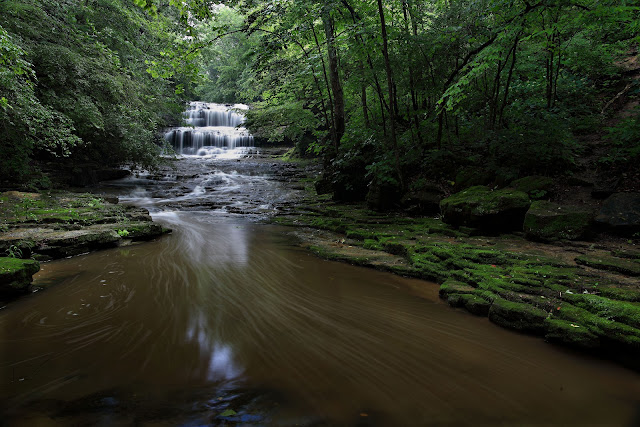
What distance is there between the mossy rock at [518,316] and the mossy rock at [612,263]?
1576 millimetres

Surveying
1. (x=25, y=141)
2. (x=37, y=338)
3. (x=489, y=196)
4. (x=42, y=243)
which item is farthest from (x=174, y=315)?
(x=25, y=141)

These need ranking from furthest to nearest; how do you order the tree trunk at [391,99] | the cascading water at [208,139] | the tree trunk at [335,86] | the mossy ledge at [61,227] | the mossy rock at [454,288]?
1. the cascading water at [208,139]
2. the tree trunk at [335,86]
3. the tree trunk at [391,99]
4. the mossy ledge at [61,227]
5. the mossy rock at [454,288]

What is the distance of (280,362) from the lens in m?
2.46

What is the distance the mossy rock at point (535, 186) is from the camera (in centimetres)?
607

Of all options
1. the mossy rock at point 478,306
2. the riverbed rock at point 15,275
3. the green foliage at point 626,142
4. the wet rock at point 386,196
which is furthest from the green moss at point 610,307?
the riverbed rock at point 15,275

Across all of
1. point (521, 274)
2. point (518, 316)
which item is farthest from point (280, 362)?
point (521, 274)

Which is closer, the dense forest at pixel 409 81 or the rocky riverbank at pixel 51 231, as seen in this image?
the rocky riverbank at pixel 51 231

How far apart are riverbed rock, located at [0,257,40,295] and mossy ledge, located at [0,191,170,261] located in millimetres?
1112

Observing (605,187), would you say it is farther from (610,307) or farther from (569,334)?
(569,334)

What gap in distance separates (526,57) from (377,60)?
3.65m

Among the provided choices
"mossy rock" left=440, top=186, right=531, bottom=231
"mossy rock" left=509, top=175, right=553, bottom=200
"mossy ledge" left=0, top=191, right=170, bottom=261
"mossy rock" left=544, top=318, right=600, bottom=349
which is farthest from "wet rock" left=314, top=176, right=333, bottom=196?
"mossy rock" left=544, top=318, right=600, bottom=349

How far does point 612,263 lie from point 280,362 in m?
4.05

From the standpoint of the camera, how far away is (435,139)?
8.67 meters

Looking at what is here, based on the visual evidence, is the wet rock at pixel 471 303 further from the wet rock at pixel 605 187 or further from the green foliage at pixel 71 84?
the green foliage at pixel 71 84
